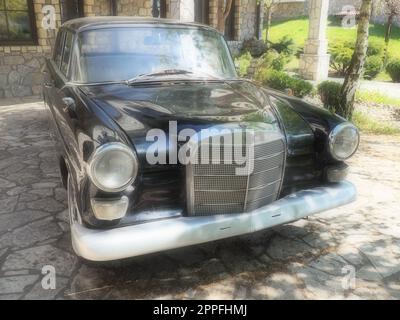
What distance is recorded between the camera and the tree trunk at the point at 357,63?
21.9 feet

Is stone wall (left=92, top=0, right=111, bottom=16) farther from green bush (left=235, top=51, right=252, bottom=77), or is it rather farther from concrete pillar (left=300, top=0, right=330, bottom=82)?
concrete pillar (left=300, top=0, right=330, bottom=82)

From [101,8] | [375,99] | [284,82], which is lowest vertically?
[375,99]

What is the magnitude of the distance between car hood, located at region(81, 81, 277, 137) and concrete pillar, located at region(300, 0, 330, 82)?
416 inches

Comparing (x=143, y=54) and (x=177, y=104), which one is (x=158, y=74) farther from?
(x=177, y=104)

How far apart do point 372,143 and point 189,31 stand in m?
3.98

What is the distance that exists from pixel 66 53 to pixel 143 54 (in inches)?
33.5

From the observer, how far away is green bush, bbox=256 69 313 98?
8.77 meters

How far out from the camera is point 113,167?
7.86 ft

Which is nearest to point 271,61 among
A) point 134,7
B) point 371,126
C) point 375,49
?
point 134,7

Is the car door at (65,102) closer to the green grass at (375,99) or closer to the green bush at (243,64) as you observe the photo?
the green bush at (243,64)

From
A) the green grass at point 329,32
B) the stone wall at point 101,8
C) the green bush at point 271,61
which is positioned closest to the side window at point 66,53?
the stone wall at point 101,8

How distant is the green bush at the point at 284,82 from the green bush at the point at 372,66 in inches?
251
